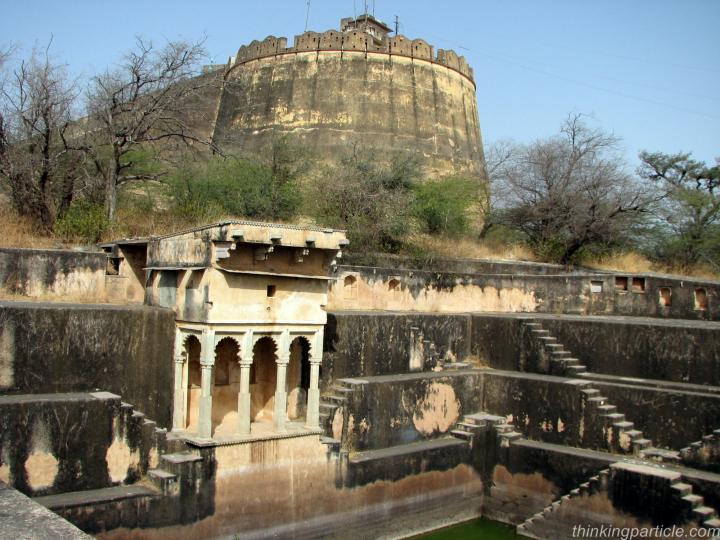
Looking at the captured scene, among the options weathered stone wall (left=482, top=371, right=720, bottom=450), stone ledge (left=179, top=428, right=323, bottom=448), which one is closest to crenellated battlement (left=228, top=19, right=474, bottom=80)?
weathered stone wall (left=482, top=371, right=720, bottom=450)

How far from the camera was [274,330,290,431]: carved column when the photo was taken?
963 cm

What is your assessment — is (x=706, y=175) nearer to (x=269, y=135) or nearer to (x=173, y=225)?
(x=269, y=135)

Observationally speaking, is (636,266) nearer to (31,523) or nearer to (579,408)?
(579,408)

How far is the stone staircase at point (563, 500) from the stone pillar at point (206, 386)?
458cm

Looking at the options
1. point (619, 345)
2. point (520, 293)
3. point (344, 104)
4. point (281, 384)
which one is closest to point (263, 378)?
point (281, 384)

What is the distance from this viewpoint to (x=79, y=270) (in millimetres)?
10891

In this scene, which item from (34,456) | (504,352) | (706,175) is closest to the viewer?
(34,456)

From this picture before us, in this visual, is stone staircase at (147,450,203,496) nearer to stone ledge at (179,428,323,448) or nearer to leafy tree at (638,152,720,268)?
stone ledge at (179,428,323,448)

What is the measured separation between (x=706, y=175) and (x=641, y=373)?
14.8 meters

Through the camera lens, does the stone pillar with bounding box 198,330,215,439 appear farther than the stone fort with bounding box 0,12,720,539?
Yes

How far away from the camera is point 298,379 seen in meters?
10.8

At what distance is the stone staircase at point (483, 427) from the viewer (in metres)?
11.9

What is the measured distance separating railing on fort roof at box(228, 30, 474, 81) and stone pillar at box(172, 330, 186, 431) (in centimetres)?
1203

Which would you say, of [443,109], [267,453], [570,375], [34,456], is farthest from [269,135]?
[34,456]
